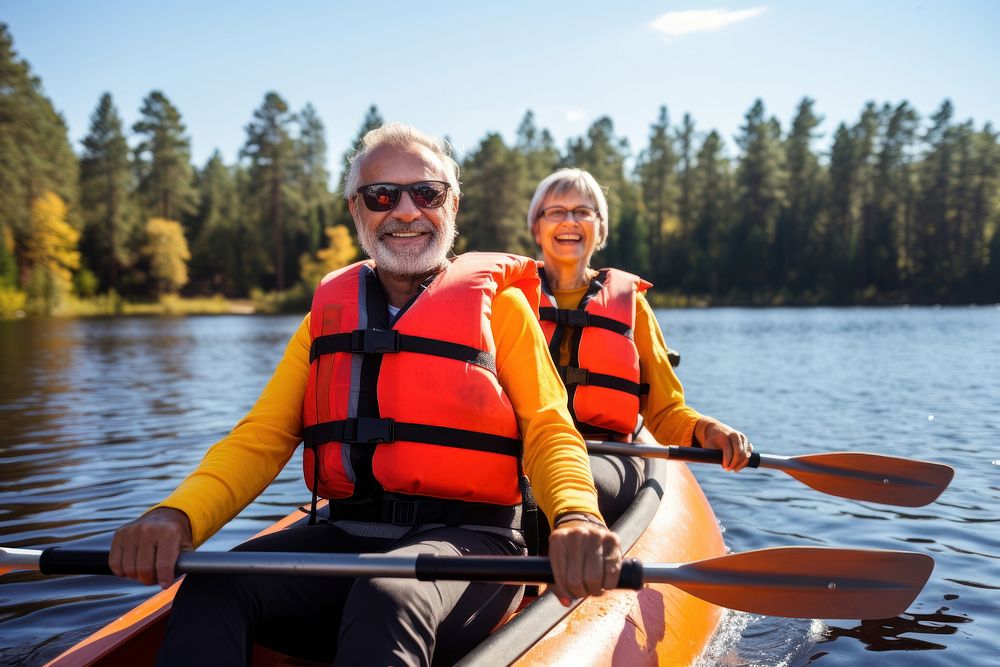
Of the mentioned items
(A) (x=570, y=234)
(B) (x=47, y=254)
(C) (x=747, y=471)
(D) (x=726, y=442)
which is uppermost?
(B) (x=47, y=254)

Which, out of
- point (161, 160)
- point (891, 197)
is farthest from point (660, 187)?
point (161, 160)

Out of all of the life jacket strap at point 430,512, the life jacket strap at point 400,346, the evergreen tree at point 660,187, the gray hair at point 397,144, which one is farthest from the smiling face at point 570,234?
the evergreen tree at point 660,187

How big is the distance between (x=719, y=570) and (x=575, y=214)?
212 cm

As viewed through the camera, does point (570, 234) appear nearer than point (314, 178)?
Yes

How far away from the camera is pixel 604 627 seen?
2.37 meters

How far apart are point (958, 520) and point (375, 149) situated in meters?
4.62

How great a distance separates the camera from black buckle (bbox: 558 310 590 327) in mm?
3609

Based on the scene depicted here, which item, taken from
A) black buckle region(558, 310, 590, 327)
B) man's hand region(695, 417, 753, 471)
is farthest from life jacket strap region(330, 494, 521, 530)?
black buckle region(558, 310, 590, 327)

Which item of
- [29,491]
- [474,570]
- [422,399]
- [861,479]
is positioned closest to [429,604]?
[474,570]

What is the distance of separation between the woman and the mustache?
147 cm

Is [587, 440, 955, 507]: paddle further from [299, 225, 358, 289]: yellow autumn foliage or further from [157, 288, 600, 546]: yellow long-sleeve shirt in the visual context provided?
[299, 225, 358, 289]: yellow autumn foliage

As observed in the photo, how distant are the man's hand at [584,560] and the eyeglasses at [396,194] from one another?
3.37ft

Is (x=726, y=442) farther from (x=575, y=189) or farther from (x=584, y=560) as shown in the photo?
(x=584, y=560)

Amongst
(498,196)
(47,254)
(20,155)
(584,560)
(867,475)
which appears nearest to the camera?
(584,560)
